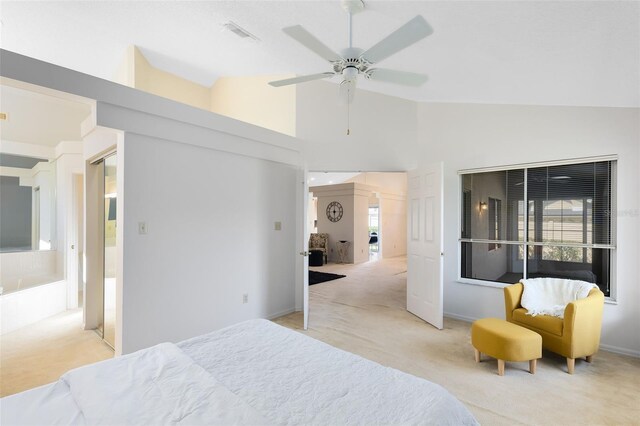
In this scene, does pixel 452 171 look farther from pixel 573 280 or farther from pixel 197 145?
pixel 197 145

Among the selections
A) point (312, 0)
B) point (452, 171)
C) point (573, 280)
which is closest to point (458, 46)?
point (312, 0)

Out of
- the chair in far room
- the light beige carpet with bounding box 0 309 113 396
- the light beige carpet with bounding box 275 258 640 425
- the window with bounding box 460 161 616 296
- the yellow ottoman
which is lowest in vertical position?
the light beige carpet with bounding box 0 309 113 396

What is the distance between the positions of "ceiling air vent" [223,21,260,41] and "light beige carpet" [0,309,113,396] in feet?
11.8

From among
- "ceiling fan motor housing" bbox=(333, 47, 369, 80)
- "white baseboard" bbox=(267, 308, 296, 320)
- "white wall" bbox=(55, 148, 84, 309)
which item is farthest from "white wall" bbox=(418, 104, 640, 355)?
"white wall" bbox=(55, 148, 84, 309)

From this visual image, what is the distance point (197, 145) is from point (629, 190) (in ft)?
14.9

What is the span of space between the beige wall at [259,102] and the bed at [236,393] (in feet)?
12.0

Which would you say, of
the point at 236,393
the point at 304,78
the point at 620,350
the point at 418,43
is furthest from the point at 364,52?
the point at 620,350

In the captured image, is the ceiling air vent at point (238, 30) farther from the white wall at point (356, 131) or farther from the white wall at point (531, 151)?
the white wall at point (531, 151)

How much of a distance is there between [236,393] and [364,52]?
2.23 meters

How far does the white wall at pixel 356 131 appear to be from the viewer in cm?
475

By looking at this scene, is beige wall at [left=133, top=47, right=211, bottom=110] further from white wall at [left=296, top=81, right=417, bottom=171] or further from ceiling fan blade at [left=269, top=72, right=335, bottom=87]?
ceiling fan blade at [left=269, top=72, right=335, bottom=87]

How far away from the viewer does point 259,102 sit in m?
5.04

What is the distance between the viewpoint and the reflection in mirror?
466cm

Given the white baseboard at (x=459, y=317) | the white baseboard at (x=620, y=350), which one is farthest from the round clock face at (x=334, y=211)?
the white baseboard at (x=620, y=350)
